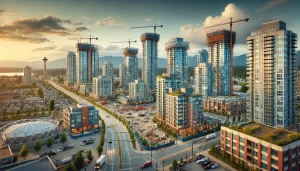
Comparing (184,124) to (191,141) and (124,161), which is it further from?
(124,161)

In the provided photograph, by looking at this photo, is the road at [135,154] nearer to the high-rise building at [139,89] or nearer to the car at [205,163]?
the car at [205,163]

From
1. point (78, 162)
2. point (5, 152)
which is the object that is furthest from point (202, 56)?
point (5, 152)

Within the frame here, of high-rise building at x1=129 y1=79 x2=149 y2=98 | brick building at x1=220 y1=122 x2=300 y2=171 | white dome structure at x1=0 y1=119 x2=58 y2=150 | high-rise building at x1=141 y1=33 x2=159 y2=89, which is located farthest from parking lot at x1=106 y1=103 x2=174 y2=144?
high-rise building at x1=141 y1=33 x2=159 y2=89

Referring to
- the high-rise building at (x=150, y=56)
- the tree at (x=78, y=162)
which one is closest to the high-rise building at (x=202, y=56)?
the high-rise building at (x=150, y=56)

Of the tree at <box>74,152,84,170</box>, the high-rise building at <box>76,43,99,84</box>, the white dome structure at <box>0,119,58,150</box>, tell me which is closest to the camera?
the tree at <box>74,152,84,170</box>

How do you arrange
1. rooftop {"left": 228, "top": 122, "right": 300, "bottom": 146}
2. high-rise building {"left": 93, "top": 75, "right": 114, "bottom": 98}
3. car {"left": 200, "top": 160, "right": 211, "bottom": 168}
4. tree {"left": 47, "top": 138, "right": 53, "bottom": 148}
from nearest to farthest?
1. rooftop {"left": 228, "top": 122, "right": 300, "bottom": 146}
2. car {"left": 200, "top": 160, "right": 211, "bottom": 168}
3. tree {"left": 47, "top": 138, "right": 53, "bottom": 148}
4. high-rise building {"left": 93, "top": 75, "right": 114, "bottom": 98}

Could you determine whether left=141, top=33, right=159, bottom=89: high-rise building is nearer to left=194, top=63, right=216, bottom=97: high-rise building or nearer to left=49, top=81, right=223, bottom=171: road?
left=194, top=63, right=216, bottom=97: high-rise building

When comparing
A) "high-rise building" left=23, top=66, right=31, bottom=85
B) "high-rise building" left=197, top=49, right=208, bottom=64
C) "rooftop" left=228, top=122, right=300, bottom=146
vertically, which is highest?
"high-rise building" left=197, top=49, right=208, bottom=64

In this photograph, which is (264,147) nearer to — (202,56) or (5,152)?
(5,152)
